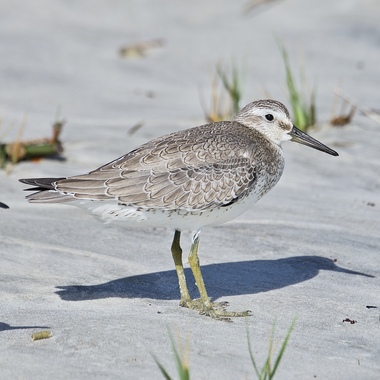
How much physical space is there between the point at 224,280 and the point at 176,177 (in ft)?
2.96

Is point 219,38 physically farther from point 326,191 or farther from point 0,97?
point 326,191

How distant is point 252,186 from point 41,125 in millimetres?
4506

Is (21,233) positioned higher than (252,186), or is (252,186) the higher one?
(252,186)

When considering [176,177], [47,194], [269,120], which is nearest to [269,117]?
[269,120]

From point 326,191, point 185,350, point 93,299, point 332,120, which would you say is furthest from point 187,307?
point 332,120

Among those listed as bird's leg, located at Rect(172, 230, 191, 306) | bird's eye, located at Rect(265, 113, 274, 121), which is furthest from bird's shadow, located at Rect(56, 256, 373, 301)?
bird's eye, located at Rect(265, 113, 274, 121)

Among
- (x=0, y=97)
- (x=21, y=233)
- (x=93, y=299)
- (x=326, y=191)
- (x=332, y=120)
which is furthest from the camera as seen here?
(x=0, y=97)

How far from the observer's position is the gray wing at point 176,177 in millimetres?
5938

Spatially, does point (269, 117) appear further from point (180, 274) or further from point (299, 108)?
point (299, 108)

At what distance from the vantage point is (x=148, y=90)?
37.3 feet

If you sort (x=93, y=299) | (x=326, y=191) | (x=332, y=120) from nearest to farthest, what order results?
1. (x=93, y=299)
2. (x=326, y=191)
3. (x=332, y=120)

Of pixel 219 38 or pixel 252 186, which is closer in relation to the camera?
pixel 252 186

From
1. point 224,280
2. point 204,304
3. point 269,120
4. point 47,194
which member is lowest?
point 224,280

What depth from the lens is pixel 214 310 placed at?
18.9 ft
